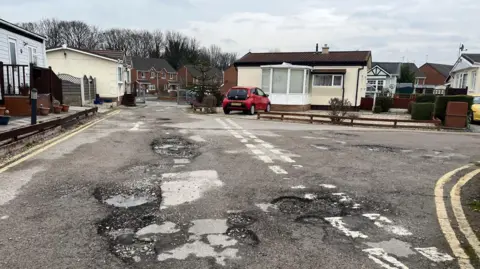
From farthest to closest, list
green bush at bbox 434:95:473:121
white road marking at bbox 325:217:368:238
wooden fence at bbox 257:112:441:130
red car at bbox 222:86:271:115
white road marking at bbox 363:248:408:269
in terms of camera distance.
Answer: red car at bbox 222:86:271:115 → green bush at bbox 434:95:473:121 → wooden fence at bbox 257:112:441:130 → white road marking at bbox 325:217:368:238 → white road marking at bbox 363:248:408:269

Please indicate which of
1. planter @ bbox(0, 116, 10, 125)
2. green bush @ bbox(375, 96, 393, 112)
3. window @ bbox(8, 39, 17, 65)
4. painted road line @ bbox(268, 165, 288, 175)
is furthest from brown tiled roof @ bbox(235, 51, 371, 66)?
painted road line @ bbox(268, 165, 288, 175)

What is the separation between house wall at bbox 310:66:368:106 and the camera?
89.0 feet

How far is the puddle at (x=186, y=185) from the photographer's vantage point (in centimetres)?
495

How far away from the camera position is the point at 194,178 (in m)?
6.07

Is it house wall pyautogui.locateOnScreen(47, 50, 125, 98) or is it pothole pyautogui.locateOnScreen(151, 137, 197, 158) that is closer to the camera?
pothole pyautogui.locateOnScreen(151, 137, 197, 158)

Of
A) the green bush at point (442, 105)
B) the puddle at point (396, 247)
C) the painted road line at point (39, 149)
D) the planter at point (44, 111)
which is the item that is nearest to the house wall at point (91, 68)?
the planter at point (44, 111)

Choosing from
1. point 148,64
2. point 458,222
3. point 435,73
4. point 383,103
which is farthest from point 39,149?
point 435,73

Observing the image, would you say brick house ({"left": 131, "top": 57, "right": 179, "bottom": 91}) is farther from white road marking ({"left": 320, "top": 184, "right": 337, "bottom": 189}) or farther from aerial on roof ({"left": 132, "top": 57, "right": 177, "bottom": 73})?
white road marking ({"left": 320, "top": 184, "right": 337, "bottom": 189})

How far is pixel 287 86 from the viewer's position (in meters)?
25.6

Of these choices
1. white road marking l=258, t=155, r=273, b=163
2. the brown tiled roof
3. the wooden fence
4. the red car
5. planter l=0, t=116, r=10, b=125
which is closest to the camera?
white road marking l=258, t=155, r=273, b=163

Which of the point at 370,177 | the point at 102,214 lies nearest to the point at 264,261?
the point at 102,214

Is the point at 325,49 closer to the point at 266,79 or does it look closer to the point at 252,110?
the point at 266,79

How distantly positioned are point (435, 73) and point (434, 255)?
83553 mm

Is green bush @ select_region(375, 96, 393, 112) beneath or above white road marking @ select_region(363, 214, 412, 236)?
above
